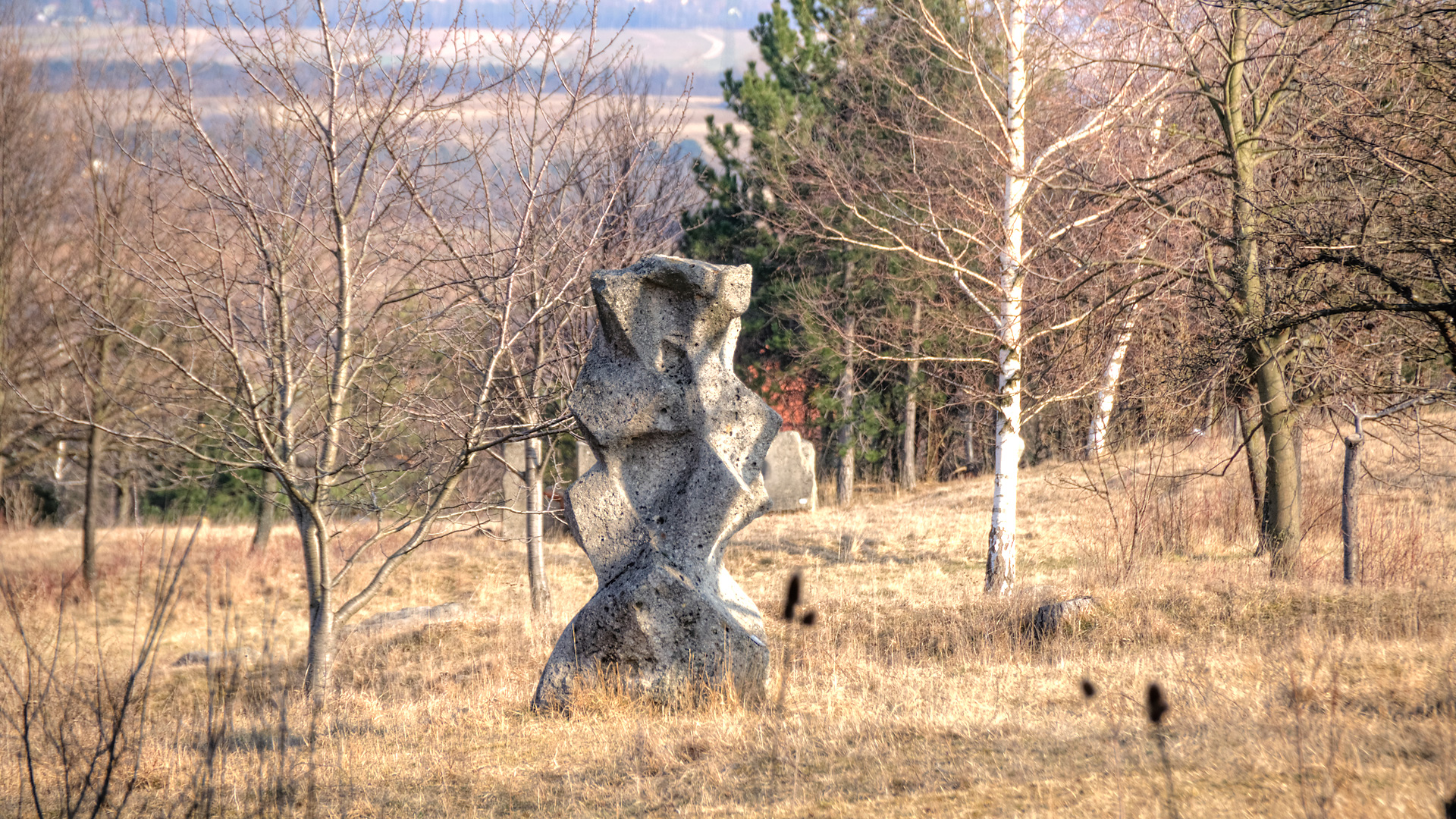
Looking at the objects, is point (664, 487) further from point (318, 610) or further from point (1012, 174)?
point (1012, 174)

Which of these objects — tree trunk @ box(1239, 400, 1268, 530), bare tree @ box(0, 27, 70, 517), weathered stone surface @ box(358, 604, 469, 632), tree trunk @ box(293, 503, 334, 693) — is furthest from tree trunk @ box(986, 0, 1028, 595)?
bare tree @ box(0, 27, 70, 517)

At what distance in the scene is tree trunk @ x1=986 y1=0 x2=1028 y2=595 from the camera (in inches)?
405

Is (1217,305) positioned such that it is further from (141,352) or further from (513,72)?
(141,352)

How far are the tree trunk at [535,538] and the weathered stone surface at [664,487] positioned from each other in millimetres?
4806

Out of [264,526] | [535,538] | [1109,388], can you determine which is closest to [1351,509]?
[1109,388]

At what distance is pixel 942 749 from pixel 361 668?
6703mm

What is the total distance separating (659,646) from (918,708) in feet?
4.86

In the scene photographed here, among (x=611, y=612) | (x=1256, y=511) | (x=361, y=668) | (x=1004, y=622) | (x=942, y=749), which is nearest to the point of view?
(x=942, y=749)

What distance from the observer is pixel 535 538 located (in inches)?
443

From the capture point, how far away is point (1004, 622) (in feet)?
26.9

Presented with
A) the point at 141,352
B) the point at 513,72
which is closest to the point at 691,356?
the point at 513,72

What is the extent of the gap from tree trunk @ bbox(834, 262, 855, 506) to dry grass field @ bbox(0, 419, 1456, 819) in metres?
8.14

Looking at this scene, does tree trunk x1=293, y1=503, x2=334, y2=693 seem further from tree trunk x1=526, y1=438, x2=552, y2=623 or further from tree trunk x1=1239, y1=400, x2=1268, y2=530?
tree trunk x1=1239, y1=400, x2=1268, y2=530

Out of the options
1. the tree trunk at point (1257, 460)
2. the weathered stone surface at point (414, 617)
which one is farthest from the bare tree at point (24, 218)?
the tree trunk at point (1257, 460)
